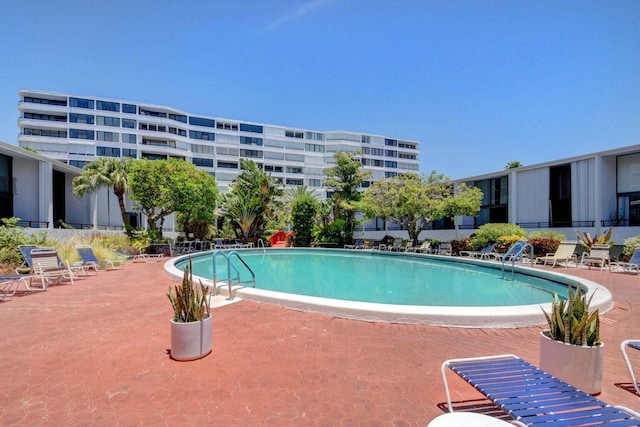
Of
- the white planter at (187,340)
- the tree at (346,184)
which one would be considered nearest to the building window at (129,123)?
the tree at (346,184)

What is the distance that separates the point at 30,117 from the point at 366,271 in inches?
2409

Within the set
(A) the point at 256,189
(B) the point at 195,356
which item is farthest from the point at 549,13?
(A) the point at 256,189

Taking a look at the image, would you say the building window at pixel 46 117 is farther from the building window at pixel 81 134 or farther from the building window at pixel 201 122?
the building window at pixel 201 122

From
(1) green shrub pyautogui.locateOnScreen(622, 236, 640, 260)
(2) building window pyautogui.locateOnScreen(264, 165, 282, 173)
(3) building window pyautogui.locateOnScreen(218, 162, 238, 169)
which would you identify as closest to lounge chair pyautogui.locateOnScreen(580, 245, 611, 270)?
(1) green shrub pyautogui.locateOnScreen(622, 236, 640, 260)

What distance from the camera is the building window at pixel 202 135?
61.8 metres

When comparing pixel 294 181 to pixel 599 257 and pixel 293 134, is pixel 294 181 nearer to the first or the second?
pixel 293 134

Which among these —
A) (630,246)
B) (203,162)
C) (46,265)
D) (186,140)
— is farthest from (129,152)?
(630,246)

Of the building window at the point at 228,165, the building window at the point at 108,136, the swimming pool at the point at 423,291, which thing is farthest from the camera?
the building window at the point at 228,165

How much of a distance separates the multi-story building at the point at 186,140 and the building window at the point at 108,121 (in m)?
0.14

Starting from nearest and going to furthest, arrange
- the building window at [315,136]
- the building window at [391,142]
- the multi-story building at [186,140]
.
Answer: the multi-story building at [186,140] < the building window at [315,136] < the building window at [391,142]

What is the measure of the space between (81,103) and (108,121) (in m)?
4.48

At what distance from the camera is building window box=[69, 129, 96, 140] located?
51562 mm

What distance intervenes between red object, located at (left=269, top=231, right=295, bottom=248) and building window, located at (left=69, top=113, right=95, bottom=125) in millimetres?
42401

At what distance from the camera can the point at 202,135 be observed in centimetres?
6244
